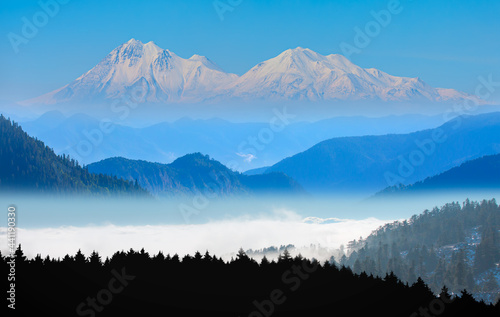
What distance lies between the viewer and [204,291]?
158625mm

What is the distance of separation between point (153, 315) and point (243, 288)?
93.1 ft

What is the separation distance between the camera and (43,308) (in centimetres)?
13112

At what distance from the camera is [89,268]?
16012 centimetres

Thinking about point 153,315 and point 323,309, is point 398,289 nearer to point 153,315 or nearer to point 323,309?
point 323,309

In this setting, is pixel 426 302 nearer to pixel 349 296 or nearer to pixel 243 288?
pixel 349 296

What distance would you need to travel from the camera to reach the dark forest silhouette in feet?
465

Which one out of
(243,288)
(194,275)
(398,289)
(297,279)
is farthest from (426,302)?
(194,275)

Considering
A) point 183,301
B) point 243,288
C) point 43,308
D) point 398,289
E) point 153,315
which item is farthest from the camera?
point 398,289

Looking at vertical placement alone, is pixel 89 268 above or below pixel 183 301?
above

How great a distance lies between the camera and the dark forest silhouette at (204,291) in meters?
142

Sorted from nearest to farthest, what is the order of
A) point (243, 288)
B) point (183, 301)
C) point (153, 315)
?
point (153, 315) → point (183, 301) → point (243, 288)

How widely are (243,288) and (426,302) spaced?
42004mm

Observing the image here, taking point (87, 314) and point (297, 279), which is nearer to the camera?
point (87, 314)

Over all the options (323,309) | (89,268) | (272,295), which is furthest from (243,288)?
(89,268)
